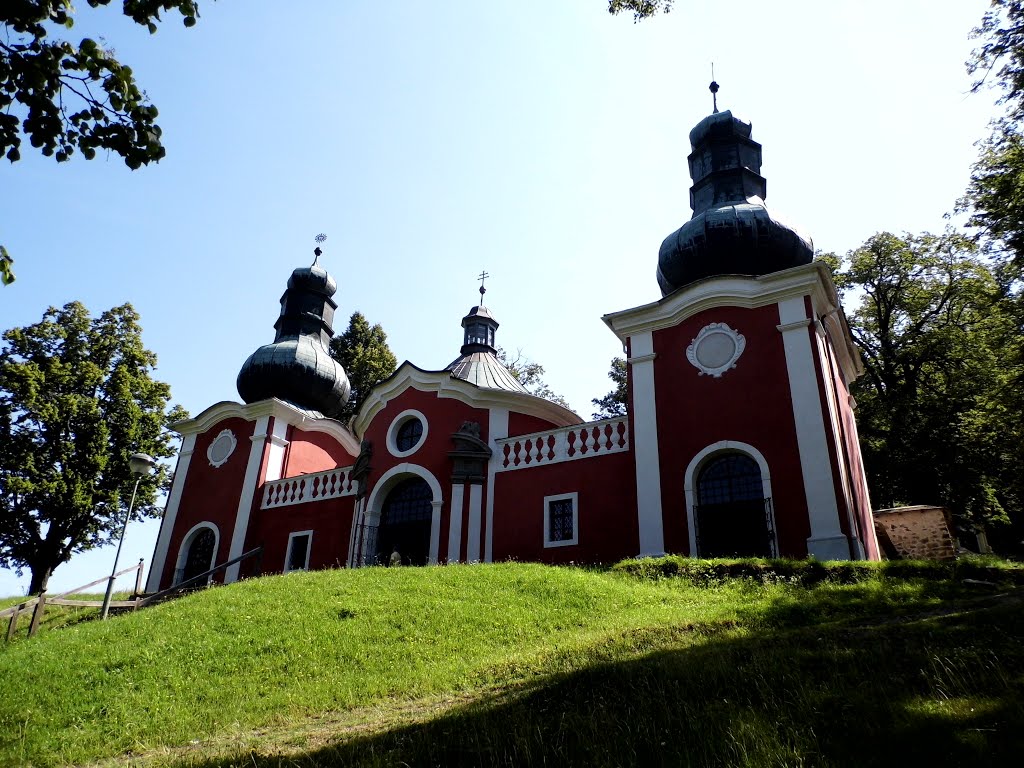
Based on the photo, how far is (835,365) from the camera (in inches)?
622

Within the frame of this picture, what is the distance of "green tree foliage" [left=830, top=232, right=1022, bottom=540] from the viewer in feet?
69.8

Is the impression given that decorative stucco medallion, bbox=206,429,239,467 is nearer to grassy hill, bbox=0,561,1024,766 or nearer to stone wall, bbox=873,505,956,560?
grassy hill, bbox=0,561,1024,766

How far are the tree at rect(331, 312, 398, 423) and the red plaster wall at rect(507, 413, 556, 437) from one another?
1221 centimetres

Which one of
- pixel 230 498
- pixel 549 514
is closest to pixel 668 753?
pixel 549 514

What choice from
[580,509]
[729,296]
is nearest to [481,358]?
[580,509]

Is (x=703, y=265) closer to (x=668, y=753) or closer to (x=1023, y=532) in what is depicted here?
(x=668, y=753)

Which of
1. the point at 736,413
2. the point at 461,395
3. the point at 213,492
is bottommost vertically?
the point at 213,492

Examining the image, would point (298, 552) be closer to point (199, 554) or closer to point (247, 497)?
point (247, 497)

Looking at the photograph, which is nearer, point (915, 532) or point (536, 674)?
point (536, 674)

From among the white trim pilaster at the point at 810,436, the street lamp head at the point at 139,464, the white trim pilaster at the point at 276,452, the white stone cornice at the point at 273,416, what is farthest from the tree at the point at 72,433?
the white trim pilaster at the point at 810,436

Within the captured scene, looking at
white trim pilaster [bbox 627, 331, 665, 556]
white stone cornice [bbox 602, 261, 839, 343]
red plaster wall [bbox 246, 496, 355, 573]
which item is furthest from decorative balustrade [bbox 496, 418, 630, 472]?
red plaster wall [bbox 246, 496, 355, 573]

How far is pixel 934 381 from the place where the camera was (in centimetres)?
2409

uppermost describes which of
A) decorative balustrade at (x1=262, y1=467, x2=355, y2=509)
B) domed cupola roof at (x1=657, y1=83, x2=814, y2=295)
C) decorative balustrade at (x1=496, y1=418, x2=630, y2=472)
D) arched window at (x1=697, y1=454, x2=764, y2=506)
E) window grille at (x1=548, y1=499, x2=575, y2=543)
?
domed cupola roof at (x1=657, y1=83, x2=814, y2=295)

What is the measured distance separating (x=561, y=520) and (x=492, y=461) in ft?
8.14
